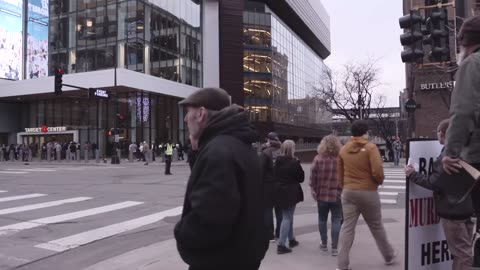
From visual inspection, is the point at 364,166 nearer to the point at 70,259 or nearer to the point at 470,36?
the point at 470,36

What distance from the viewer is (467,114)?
2873mm

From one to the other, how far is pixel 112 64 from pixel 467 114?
42624mm

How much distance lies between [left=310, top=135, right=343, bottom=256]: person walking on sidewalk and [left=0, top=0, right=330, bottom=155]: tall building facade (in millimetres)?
30903

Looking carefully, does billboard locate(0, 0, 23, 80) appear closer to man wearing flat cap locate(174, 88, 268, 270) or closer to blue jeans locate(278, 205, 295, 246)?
blue jeans locate(278, 205, 295, 246)

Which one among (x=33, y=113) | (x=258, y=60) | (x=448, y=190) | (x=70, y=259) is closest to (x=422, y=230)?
(x=448, y=190)

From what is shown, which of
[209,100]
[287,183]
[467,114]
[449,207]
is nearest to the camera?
[209,100]

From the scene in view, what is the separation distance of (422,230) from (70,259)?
5038 mm

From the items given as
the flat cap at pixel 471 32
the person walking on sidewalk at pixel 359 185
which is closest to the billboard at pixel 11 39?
the person walking on sidewalk at pixel 359 185

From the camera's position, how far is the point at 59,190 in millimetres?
15703

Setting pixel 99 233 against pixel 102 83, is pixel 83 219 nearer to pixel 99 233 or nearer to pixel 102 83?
pixel 99 233

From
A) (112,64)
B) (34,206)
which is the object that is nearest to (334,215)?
(34,206)

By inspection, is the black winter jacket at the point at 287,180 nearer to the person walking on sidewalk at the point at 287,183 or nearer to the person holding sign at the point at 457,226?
the person walking on sidewalk at the point at 287,183

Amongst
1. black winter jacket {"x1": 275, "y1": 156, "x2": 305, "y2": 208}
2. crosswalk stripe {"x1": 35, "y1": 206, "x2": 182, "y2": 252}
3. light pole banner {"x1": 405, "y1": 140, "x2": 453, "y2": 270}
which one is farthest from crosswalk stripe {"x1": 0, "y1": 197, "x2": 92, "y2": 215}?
light pole banner {"x1": 405, "y1": 140, "x2": 453, "y2": 270}

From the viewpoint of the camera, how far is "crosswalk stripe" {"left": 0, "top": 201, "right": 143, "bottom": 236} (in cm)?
925
